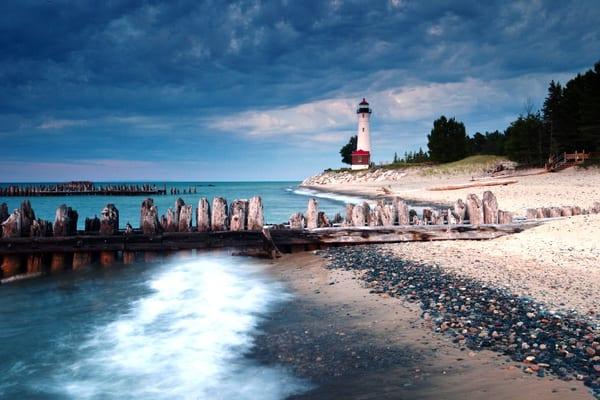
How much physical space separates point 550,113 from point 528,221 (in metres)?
48.1

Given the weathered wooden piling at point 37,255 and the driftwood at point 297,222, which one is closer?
the weathered wooden piling at point 37,255

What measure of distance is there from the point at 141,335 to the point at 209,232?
17.7 feet

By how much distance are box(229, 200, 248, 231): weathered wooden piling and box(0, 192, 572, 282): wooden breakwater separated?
0.09 ft

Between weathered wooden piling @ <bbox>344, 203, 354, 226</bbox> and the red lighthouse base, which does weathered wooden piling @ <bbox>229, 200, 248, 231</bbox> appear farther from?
the red lighthouse base

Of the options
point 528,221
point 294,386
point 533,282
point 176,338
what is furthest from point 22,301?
point 528,221

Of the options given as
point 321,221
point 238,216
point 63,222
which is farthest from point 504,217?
point 63,222

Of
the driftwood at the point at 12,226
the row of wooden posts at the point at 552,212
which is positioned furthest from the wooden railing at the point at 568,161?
the driftwood at the point at 12,226

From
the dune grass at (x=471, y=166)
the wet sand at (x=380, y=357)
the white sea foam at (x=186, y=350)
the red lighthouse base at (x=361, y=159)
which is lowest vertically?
the white sea foam at (x=186, y=350)

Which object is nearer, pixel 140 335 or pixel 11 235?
pixel 140 335

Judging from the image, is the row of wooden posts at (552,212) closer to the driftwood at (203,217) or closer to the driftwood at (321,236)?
the driftwood at (321,236)

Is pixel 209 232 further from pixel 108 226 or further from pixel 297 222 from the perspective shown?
pixel 108 226

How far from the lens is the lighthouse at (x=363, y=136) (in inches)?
3701

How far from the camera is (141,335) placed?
7.84 m

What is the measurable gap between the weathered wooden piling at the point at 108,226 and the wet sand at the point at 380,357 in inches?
279
